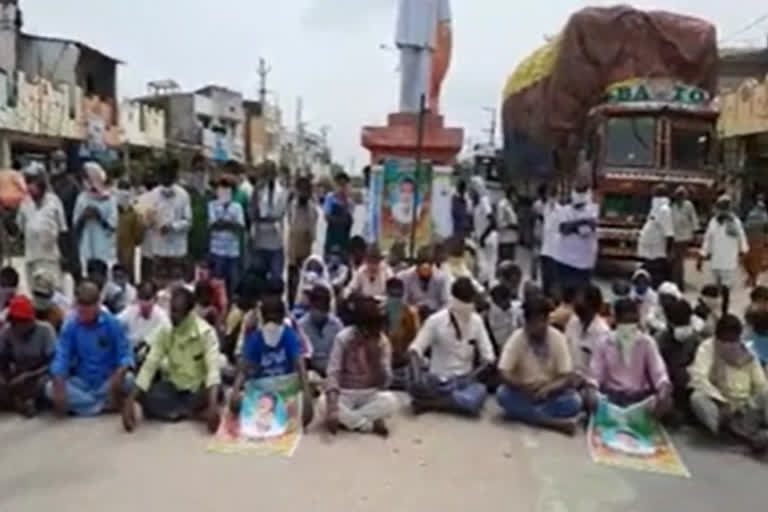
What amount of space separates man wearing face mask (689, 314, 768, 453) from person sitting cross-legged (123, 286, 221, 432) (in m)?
3.26

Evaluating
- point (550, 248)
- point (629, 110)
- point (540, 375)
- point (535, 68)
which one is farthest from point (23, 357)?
point (535, 68)

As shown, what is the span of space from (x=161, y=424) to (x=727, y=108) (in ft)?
82.1

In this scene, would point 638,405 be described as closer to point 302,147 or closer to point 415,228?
point 415,228

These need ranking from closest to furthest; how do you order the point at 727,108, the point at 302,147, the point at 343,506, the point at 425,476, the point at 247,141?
the point at 343,506, the point at 425,476, the point at 727,108, the point at 247,141, the point at 302,147

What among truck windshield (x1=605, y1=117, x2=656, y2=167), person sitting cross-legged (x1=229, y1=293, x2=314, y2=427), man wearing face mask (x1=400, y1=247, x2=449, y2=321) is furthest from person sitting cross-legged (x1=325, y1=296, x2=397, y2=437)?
truck windshield (x1=605, y1=117, x2=656, y2=167)

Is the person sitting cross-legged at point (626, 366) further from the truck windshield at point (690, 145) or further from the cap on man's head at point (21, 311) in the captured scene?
the truck windshield at point (690, 145)

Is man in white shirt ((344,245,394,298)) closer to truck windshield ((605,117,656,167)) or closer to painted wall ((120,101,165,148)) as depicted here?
truck windshield ((605,117,656,167))

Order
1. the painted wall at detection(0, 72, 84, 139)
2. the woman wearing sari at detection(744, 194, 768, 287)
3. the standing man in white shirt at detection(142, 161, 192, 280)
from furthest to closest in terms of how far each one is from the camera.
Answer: the painted wall at detection(0, 72, 84, 139), the woman wearing sari at detection(744, 194, 768, 287), the standing man in white shirt at detection(142, 161, 192, 280)

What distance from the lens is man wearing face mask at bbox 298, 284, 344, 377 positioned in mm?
→ 7832

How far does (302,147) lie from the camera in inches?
4013

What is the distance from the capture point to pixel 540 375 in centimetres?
723

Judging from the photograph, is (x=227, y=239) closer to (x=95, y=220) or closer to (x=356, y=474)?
(x=95, y=220)

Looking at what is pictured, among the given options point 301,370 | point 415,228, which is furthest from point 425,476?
point 415,228

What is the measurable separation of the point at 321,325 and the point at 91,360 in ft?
5.73
